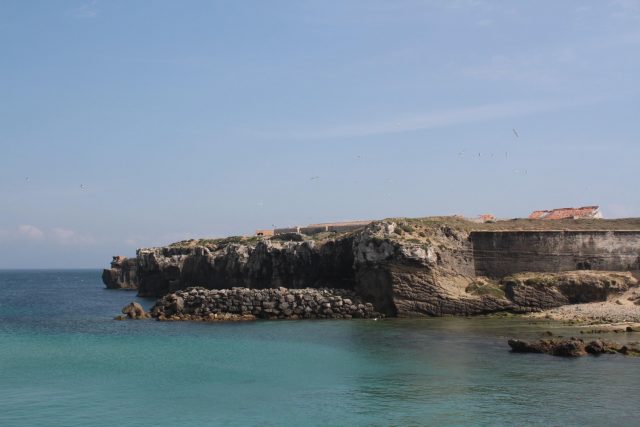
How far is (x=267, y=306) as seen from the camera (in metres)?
54.1

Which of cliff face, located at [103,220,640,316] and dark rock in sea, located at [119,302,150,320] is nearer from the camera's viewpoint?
cliff face, located at [103,220,640,316]

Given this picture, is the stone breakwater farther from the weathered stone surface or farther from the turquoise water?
the weathered stone surface

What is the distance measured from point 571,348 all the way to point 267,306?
84.8 feet

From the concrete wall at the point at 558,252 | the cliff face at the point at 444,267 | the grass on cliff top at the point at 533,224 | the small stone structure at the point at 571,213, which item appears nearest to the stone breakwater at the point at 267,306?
the cliff face at the point at 444,267

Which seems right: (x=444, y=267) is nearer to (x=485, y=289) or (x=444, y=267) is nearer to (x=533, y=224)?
(x=485, y=289)

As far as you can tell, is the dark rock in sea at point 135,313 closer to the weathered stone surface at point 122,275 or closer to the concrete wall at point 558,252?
the concrete wall at point 558,252

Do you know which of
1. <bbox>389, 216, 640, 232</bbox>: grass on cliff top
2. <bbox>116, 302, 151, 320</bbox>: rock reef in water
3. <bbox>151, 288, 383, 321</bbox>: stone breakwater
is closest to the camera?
<bbox>151, 288, 383, 321</bbox>: stone breakwater

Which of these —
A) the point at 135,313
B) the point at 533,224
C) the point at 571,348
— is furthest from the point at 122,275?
the point at 571,348

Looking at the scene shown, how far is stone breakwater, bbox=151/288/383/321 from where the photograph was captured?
175 ft

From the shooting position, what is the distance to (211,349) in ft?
127

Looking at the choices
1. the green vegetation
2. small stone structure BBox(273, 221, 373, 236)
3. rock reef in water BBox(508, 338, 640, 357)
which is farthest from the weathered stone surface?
rock reef in water BBox(508, 338, 640, 357)

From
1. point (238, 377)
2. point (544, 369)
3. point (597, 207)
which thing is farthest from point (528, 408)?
point (597, 207)

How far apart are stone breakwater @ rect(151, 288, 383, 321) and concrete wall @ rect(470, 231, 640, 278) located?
1122 centimetres

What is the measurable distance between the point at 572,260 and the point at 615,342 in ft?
65.9
